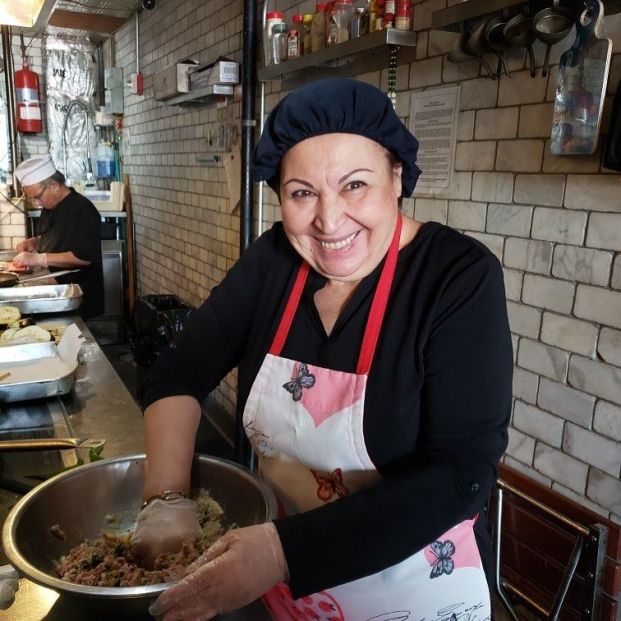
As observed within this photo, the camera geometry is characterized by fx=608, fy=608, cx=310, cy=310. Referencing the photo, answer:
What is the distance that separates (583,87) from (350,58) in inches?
58.8

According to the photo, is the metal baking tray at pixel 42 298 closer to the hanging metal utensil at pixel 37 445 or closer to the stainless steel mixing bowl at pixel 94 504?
the hanging metal utensil at pixel 37 445

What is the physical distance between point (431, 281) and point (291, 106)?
1.51 feet

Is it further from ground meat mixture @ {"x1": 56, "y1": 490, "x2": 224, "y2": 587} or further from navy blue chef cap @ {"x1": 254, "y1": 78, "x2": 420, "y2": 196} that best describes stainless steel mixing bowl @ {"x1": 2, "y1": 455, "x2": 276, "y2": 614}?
navy blue chef cap @ {"x1": 254, "y1": 78, "x2": 420, "y2": 196}

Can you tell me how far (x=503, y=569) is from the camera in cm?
237

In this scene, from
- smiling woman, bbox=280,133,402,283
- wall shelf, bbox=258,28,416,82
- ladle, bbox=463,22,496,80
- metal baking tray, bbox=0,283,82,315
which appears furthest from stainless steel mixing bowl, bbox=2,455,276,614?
A: metal baking tray, bbox=0,283,82,315

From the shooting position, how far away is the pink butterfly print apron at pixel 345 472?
1.30m

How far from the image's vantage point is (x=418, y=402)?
1229mm

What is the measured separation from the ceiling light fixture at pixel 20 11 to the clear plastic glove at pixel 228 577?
238 centimetres

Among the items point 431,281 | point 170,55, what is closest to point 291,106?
point 431,281

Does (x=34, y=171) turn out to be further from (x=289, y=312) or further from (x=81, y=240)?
(x=289, y=312)

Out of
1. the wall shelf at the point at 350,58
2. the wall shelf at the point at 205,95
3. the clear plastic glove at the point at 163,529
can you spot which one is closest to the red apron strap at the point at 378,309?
the clear plastic glove at the point at 163,529

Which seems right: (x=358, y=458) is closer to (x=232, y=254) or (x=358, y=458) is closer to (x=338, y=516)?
(x=338, y=516)

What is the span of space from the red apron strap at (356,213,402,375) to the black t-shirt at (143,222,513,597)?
1cm

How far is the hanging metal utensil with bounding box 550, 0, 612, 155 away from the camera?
1721 mm
